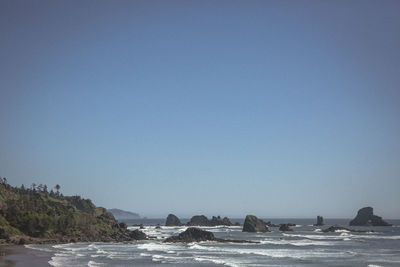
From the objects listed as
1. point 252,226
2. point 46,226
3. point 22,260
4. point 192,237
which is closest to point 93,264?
point 22,260

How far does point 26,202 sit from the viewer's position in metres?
106

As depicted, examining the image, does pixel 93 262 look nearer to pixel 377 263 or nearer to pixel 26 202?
pixel 377 263

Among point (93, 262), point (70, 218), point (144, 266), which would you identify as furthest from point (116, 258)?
point (70, 218)

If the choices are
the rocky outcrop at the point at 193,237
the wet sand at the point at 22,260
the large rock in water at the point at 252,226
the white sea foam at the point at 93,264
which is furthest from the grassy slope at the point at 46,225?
the large rock in water at the point at 252,226

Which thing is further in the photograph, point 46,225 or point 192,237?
point 192,237

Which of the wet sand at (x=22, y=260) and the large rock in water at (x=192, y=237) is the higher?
the large rock in water at (x=192, y=237)

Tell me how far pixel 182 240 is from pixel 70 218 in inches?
1146

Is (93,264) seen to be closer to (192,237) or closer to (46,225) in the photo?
(46,225)

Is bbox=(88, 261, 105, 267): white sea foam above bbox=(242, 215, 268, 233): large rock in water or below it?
below

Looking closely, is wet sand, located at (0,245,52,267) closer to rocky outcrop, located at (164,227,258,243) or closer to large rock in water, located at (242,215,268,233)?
rocky outcrop, located at (164,227,258,243)

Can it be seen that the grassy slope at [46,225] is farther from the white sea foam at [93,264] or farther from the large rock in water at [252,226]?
the large rock in water at [252,226]

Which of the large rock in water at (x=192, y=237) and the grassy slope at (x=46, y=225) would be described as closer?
the grassy slope at (x=46, y=225)

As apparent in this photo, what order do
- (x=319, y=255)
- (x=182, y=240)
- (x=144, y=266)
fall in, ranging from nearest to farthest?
(x=144, y=266), (x=319, y=255), (x=182, y=240)

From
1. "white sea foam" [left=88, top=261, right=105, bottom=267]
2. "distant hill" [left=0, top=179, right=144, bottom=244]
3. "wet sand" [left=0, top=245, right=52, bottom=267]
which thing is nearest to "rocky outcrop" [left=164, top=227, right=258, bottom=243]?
"distant hill" [left=0, top=179, right=144, bottom=244]
